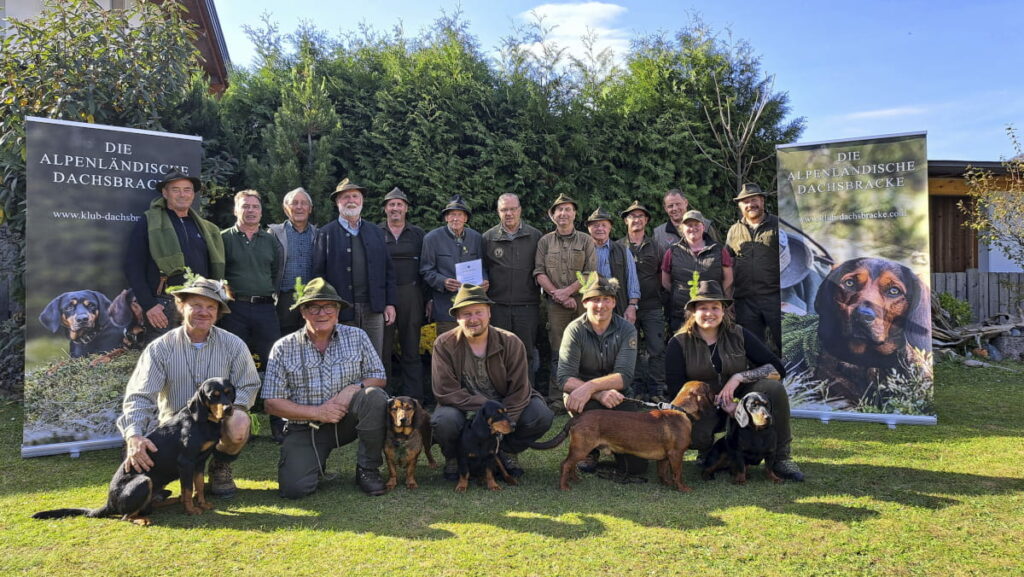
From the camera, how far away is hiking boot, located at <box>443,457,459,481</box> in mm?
4043

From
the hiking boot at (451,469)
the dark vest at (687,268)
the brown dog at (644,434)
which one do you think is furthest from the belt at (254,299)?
the dark vest at (687,268)

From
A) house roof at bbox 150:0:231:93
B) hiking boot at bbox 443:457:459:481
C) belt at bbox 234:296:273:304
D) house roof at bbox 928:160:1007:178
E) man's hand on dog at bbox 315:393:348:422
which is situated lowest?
hiking boot at bbox 443:457:459:481

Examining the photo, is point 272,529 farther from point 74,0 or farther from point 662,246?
point 74,0

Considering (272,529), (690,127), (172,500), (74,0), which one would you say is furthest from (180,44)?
(690,127)

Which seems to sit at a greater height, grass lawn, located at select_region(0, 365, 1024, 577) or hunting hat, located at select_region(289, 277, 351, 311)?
A: hunting hat, located at select_region(289, 277, 351, 311)

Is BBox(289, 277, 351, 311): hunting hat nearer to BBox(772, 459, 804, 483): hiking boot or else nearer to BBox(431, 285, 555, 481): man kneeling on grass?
BBox(431, 285, 555, 481): man kneeling on grass

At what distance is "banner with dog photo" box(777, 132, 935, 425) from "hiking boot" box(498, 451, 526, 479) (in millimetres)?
3055

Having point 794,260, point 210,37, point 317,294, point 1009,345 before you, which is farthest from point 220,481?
point 1009,345

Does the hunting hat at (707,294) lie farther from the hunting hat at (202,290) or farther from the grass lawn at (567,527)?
the hunting hat at (202,290)

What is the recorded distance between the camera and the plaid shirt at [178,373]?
3568 millimetres

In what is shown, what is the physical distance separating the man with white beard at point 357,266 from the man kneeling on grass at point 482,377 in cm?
155

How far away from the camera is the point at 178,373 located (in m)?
3.69

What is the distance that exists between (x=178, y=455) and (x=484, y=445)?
1.70 metres

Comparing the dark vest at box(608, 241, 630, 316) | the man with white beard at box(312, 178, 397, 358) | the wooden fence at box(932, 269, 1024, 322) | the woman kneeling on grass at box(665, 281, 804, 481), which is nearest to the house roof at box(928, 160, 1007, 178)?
the wooden fence at box(932, 269, 1024, 322)
